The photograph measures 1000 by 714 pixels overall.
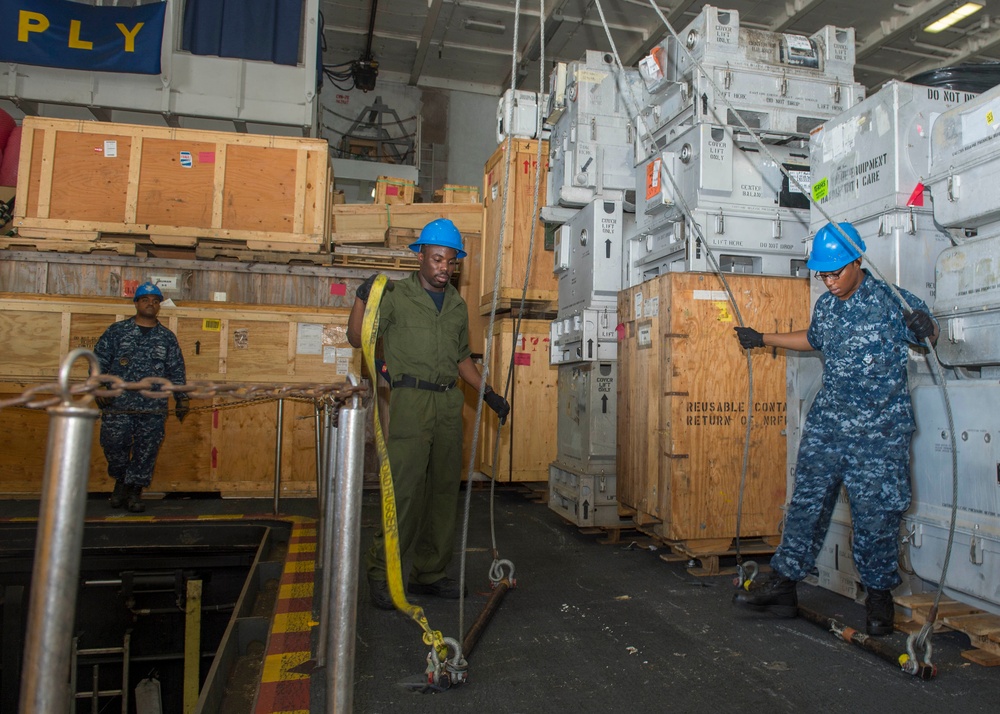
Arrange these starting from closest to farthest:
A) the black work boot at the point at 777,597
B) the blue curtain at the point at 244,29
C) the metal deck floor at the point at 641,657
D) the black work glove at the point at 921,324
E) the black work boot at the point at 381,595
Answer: the metal deck floor at the point at 641,657 < the black work glove at the point at 921,324 < the black work boot at the point at 777,597 < the black work boot at the point at 381,595 < the blue curtain at the point at 244,29

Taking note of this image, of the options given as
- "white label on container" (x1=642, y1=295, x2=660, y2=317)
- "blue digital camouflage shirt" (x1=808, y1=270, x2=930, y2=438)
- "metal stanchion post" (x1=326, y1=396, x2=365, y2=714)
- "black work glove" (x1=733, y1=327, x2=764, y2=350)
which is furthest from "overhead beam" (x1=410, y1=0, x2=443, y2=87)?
"metal stanchion post" (x1=326, y1=396, x2=365, y2=714)

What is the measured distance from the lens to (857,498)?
3.50 m

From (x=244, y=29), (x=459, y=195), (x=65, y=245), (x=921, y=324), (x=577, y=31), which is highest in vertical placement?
(x=577, y=31)

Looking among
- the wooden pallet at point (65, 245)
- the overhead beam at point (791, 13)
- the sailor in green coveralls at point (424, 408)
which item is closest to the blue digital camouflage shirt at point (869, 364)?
the sailor in green coveralls at point (424, 408)

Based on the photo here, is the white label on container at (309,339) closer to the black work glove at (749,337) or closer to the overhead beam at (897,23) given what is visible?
the black work glove at (749,337)

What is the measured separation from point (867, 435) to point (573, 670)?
1.90 m

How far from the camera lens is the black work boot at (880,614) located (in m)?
3.42

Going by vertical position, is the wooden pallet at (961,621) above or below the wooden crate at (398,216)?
below

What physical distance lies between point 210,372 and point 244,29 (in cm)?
698

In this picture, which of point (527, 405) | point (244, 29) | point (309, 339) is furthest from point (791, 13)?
point (309, 339)

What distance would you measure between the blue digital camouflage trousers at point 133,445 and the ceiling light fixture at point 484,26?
1160 cm

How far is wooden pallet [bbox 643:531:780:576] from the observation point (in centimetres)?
466

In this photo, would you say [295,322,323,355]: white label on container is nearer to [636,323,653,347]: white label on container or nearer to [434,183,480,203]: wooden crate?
[434,183,480,203]: wooden crate

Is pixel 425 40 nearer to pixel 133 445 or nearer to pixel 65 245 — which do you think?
pixel 65 245
